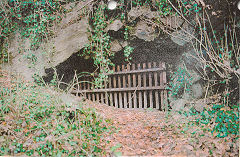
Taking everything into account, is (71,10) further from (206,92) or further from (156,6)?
(206,92)

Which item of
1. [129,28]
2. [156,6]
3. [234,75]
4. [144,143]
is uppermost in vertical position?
[156,6]

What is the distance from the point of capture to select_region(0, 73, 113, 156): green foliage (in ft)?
6.78

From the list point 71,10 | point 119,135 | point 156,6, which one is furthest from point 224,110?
point 71,10

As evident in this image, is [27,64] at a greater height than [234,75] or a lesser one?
greater

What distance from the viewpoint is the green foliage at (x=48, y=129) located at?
81.4 inches

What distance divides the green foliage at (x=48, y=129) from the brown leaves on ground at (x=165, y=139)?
1.07 ft

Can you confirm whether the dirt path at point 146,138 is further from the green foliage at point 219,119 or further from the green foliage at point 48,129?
the green foliage at point 219,119

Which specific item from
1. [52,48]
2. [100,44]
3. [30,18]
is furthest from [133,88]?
[30,18]

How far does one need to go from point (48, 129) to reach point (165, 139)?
1.86m

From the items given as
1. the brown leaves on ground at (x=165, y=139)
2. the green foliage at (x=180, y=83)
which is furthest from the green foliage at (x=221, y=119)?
the green foliage at (x=180, y=83)

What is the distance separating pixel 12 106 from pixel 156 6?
148 inches

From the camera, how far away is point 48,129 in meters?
2.35

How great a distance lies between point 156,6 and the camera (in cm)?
385

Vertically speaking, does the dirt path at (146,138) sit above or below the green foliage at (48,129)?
below
